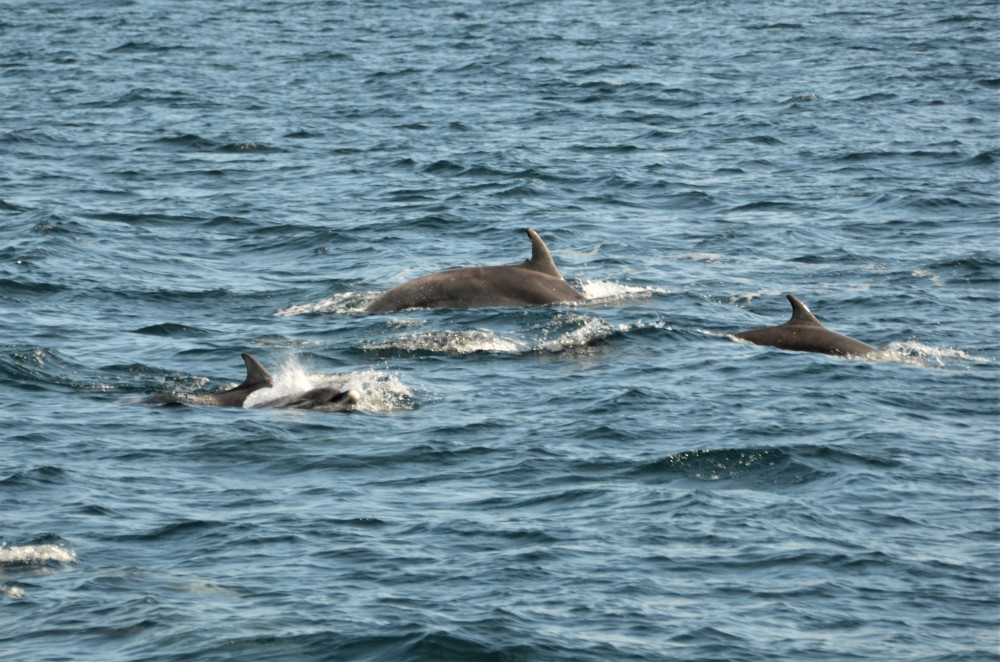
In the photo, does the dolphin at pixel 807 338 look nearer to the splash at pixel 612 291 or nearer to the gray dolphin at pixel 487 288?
the splash at pixel 612 291

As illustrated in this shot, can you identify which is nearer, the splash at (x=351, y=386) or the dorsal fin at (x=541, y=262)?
the splash at (x=351, y=386)

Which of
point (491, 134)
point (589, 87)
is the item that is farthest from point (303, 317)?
point (589, 87)

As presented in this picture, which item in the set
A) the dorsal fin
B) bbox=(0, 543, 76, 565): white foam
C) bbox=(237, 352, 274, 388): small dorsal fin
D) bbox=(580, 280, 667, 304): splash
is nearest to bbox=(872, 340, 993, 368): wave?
bbox=(580, 280, 667, 304): splash

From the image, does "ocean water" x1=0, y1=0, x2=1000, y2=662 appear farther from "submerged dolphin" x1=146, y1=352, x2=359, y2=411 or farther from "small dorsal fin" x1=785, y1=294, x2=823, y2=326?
"small dorsal fin" x1=785, y1=294, x2=823, y2=326

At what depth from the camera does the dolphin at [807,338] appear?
20281 mm

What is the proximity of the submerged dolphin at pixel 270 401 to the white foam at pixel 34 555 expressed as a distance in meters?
4.37

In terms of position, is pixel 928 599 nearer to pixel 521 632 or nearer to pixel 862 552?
pixel 862 552

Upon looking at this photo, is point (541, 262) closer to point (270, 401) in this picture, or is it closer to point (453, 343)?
point (453, 343)

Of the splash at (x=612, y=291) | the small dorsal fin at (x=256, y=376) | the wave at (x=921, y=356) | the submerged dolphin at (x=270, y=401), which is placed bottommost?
the wave at (x=921, y=356)

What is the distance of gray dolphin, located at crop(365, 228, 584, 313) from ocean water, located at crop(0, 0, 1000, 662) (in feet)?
1.69

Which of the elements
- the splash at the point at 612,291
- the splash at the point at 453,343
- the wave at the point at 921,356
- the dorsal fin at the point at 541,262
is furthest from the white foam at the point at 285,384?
the wave at the point at 921,356

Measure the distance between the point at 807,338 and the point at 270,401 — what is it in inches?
275

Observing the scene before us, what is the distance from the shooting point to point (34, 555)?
44.0 ft

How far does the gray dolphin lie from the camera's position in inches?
882
